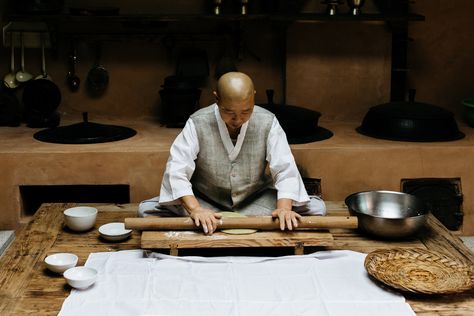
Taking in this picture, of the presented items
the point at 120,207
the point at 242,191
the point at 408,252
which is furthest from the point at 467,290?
the point at 120,207

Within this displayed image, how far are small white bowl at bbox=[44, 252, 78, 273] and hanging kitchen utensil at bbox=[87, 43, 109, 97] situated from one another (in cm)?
307

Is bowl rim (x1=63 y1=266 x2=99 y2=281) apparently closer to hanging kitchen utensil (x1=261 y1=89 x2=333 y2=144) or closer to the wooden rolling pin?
the wooden rolling pin

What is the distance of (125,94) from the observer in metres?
6.04

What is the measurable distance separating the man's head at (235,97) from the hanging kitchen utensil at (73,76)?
9.54 ft

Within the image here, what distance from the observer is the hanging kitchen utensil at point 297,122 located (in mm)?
5062

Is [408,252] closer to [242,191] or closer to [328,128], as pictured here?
[242,191]

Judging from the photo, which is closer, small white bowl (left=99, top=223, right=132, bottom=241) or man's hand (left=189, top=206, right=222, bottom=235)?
man's hand (left=189, top=206, right=222, bottom=235)

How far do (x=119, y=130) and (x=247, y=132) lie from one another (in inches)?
77.1

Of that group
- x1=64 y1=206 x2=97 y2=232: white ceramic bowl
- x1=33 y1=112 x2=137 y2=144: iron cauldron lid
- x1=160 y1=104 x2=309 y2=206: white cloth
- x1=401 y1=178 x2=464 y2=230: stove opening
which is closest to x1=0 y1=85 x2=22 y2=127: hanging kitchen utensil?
x1=33 y1=112 x2=137 y2=144: iron cauldron lid

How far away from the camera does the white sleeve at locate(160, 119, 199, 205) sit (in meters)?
3.51

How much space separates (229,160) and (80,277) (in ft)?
3.69

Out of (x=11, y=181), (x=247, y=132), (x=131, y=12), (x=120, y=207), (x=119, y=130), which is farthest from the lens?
(x=131, y=12)

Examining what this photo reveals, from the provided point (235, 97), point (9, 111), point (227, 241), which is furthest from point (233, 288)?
point (9, 111)

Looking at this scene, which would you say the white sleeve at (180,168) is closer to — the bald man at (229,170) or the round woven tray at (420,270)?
the bald man at (229,170)
